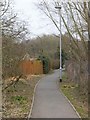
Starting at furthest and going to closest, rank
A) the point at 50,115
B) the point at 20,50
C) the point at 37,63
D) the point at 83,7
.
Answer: the point at 37,63 → the point at 83,7 → the point at 20,50 → the point at 50,115

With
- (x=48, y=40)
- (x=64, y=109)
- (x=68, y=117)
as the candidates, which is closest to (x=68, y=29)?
(x=64, y=109)

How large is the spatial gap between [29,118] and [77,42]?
596 inches

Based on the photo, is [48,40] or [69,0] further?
[48,40]

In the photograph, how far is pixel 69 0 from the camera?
24.5m

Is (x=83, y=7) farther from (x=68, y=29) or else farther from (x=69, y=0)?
(x=68, y=29)

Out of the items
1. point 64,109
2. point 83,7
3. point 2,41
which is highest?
point 83,7

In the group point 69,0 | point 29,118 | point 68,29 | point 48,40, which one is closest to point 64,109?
point 29,118

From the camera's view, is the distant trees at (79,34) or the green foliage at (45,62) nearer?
the distant trees at (79,34)

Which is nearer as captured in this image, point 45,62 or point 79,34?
point 79,34

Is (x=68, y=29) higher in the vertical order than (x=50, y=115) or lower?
higher

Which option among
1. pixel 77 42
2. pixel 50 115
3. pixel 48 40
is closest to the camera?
pixel 50 115

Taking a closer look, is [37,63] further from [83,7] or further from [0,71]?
[0,71]

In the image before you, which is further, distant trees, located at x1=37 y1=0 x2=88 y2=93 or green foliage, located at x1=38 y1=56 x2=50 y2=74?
green foliage, located at x1=38 y1=56 x2=50 y2=74

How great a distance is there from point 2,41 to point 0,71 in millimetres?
1456
